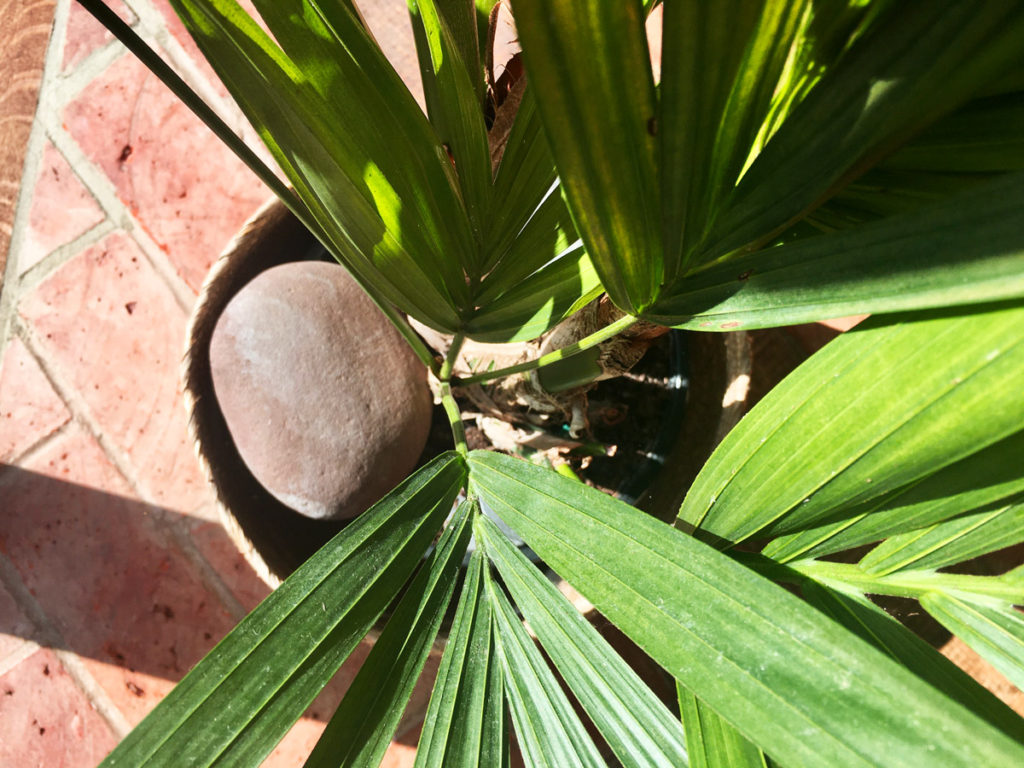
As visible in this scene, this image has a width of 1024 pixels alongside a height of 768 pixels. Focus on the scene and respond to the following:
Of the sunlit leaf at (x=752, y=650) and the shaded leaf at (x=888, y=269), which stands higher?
the shaded leaf at (x=888, y=269)

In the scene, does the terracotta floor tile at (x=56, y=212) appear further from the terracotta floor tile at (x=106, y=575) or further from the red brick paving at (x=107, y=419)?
the terracotta floor tile at (x=106, y=575)

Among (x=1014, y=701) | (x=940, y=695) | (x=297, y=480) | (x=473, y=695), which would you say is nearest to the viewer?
(x=940, y=695)

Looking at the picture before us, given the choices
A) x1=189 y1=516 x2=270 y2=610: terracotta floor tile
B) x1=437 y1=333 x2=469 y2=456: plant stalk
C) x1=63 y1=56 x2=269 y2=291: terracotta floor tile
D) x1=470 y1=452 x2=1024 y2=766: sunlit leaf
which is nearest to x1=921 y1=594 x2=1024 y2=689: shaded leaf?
x1=470 y1=452 x2=1024 y2=766: sunlit leaf

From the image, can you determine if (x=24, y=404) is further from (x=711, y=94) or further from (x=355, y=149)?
(x=711, y=94)

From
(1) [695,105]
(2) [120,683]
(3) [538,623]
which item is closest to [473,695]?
(3) [538,623]

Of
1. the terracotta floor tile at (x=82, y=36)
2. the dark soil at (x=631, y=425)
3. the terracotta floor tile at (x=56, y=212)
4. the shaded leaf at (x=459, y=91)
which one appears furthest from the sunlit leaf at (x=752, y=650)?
the terracotta floor tile at (x=82, y=36)

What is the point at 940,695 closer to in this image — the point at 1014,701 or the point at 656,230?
the point at 656,230

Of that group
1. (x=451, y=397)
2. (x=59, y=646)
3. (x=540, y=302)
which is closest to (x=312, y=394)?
(x=451, y=397)
